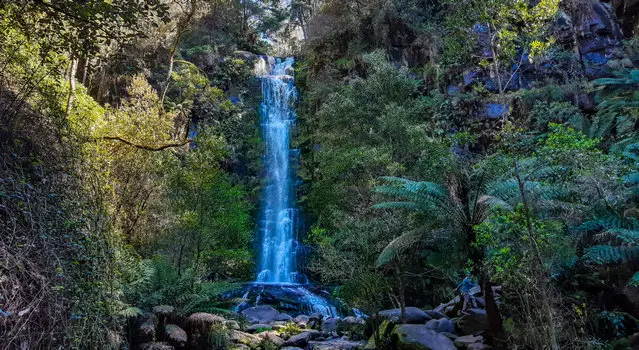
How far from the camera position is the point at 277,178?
21.9 metres

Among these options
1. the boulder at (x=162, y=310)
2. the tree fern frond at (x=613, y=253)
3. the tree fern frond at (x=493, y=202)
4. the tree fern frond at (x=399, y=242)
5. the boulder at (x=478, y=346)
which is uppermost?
the tree fern frond at (x=493, y=202)

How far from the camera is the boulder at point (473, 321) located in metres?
6.35

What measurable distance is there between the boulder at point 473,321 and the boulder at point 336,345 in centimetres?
219

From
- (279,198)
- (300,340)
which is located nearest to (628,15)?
(300,340)

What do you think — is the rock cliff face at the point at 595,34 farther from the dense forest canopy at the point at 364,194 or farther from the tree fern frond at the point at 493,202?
the tree fern frond at the point at 493,202

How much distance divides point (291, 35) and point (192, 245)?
90.0 ft

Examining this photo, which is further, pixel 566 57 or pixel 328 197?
pixel 566 57

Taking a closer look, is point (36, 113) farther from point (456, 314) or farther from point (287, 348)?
point (456, 314)

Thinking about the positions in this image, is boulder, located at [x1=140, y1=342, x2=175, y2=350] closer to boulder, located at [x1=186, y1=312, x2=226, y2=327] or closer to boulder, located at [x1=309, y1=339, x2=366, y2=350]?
boulder, located at [x1=186, y1=312, x2=226, y2=327]

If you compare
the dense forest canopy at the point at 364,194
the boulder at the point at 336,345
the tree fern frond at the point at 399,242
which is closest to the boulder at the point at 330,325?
the dense forest canopy at the point at 364,194

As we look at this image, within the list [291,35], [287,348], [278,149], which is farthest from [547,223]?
[291,35]

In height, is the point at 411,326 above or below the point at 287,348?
above

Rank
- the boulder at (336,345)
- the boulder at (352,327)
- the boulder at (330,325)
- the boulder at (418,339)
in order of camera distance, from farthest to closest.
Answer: the boulder at (330,325)
the boulder at (352,327)
the boulder at (336,345)
the boulder at (418,339)

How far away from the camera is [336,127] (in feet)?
49.4
